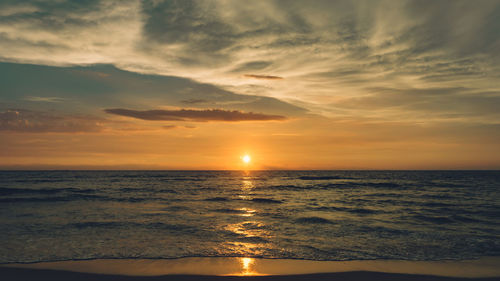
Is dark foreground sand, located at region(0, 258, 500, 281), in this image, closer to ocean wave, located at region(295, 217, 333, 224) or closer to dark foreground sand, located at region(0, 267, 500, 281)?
dark foreground sand, located at region(0, 267, 500, 281)

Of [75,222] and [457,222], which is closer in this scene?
[75,222]

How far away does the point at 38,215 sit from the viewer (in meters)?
18.6

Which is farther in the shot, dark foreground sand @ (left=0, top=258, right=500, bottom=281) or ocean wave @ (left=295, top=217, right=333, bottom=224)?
ocean wave @ (left=295, top=217, right=333, bottom=224)

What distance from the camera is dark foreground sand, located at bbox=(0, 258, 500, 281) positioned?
25.9 ft

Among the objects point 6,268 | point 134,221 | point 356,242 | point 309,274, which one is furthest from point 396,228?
point 6,268

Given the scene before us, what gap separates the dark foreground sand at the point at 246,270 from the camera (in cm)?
789

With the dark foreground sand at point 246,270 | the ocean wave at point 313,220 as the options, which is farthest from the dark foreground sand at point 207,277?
the ocean wave at point 313,220

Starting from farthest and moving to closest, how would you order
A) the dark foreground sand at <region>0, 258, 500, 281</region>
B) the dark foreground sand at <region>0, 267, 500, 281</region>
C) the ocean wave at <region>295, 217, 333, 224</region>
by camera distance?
1. the ocean wave at <region>295, 217, 333, 224</region>
2. the dark foreground sand at <region>0, 258, 500, 281</region>
3. the dark foreground sand at <region>0, 267, 500, 281</region>

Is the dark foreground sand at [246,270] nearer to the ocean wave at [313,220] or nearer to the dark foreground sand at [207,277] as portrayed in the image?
the dark foreground sand at [207,277]

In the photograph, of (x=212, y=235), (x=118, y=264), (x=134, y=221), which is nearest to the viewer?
(x=118, y=264)

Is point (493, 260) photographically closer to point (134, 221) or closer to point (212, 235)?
point (212, 235)

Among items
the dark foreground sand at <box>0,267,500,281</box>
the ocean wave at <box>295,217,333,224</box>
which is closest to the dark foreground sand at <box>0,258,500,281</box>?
the dark foreground sand at <box>0,267,500,281</box>

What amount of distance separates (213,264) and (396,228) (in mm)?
10446

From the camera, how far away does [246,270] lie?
8.43 m
